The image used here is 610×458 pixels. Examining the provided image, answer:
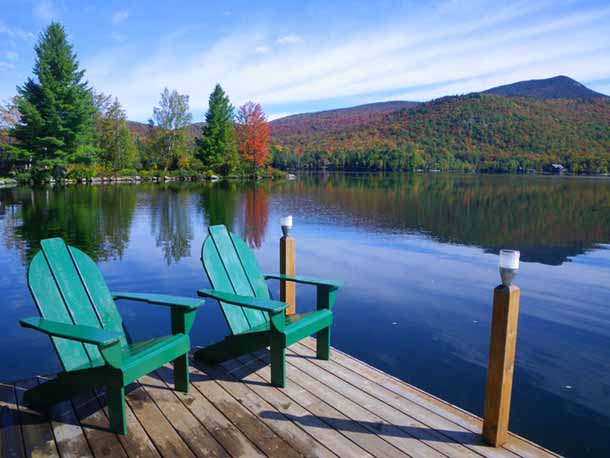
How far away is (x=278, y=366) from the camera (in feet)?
8.34

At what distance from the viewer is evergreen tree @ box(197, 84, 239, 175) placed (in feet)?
122

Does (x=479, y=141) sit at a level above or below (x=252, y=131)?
above

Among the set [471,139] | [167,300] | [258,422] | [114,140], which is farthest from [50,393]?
[471,139]

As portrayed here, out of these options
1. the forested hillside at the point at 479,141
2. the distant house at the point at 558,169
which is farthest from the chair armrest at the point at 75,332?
the distant house at the point at 558,169

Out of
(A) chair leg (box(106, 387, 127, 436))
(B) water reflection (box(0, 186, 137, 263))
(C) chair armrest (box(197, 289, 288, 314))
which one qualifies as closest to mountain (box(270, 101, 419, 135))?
(B) water reflection (box(0, 186, 137, 263))

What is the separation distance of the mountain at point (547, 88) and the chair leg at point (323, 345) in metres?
110

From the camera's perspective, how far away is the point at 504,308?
1950 mm

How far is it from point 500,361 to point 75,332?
193 cm

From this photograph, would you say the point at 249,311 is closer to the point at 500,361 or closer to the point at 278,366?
the point at 278,366

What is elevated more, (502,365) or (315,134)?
(315,134)

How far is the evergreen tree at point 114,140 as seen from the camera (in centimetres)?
3375

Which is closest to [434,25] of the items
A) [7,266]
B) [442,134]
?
[7,266]

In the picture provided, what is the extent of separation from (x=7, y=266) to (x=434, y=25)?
40.8ft

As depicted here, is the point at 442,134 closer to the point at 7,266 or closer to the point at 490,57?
the point at 490,57
